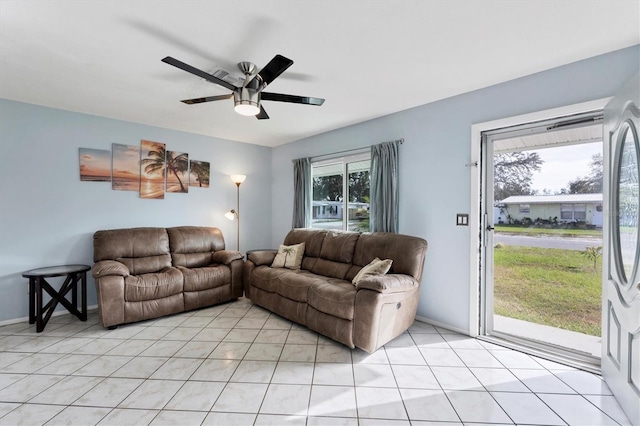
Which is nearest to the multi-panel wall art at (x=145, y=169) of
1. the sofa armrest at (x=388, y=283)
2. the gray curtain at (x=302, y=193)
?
the gray curtain at (x=302, y=193)

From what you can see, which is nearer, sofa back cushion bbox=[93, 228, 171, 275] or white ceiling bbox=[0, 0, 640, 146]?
white ceiling bbox=[0, 0, 640, 146]

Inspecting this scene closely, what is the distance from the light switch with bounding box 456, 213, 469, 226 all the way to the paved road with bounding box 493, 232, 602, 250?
315mm

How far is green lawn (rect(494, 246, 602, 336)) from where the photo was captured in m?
2.42

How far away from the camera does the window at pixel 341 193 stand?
4094 mm

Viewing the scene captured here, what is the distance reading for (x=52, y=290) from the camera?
3.08 m

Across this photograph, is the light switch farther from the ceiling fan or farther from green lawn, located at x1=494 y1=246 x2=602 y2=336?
the ceiling fan

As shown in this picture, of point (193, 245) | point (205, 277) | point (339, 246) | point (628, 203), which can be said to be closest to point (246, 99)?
point (339, 246)

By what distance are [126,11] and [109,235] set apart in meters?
2.79

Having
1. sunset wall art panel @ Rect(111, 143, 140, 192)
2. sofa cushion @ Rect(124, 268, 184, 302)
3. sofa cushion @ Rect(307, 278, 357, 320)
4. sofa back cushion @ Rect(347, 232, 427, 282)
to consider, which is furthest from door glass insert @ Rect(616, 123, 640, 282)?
sunset wall art panel @ Rect(111, 143, 140, 192)

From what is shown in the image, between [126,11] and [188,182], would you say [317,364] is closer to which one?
[126,11]

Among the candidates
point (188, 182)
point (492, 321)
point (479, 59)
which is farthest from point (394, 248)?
point (188, 182)

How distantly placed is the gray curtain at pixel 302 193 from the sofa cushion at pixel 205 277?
143cm

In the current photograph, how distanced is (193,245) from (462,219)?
3.59 m

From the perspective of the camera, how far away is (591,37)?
6.56 ft
